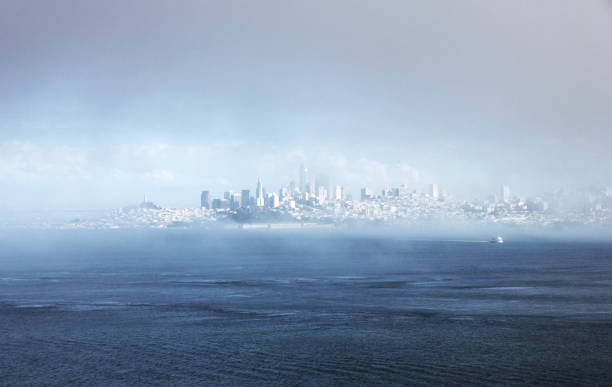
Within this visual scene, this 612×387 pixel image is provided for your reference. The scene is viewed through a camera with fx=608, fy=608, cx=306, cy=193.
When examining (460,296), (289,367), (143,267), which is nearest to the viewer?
(289,367)

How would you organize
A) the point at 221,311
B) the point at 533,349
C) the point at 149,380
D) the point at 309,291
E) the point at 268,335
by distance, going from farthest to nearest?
1. the point at 309,291
2. the point at 221,311
3. the point at 268,335
4. the point at 533,349
5. the point at 149,380

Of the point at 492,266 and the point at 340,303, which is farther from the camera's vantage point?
the point at 492,266

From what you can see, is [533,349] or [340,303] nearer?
[533,349]

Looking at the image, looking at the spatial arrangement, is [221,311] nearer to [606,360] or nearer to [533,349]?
[533,349]

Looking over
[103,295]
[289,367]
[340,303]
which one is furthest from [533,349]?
[103,295]

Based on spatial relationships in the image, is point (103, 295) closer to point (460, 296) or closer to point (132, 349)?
point (132, 349)

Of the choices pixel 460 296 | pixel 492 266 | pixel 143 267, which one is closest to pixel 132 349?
pixel 460 296
